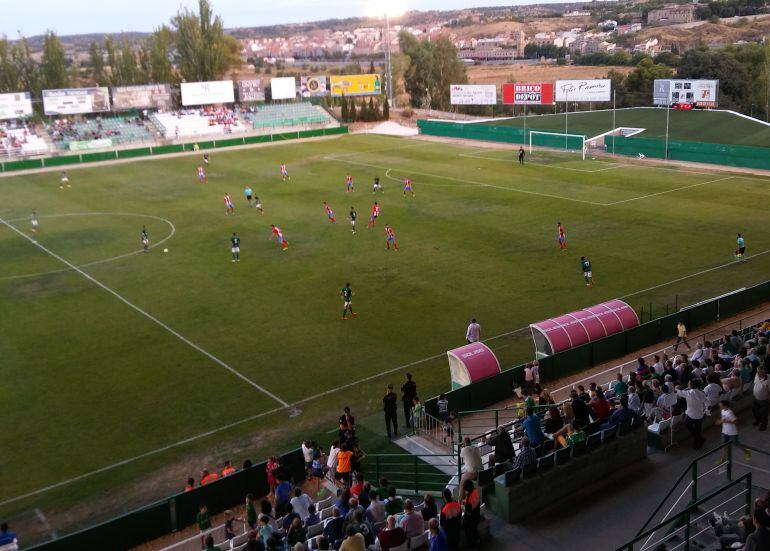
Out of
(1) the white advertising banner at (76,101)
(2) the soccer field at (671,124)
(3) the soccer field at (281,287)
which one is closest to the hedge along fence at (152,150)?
(1) the white advertising banner at (76,101)

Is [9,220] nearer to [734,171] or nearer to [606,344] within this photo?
[606,344]

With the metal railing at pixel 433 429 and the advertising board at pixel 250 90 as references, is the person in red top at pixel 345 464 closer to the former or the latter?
the metal railing at pixel 433 429

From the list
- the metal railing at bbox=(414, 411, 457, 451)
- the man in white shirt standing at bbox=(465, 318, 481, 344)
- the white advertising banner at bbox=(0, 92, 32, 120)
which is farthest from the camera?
the white advertising banner at bbox=(0, 92, 32, 120)

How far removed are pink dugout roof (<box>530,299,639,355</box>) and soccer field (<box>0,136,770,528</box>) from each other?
94.5 inches

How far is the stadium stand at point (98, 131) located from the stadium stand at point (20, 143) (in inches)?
71.2

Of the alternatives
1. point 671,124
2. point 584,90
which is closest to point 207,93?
point 584,90

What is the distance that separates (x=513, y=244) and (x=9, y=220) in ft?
110

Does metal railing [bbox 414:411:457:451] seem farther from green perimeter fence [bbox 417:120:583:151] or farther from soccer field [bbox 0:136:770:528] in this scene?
green perimeter fence [bbox 417:120:583:151]

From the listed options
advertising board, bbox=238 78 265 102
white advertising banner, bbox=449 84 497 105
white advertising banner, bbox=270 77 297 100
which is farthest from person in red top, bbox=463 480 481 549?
advertising board, bbox=238 78 265 102

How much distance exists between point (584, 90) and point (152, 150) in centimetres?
4477

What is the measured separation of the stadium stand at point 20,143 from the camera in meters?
80.1

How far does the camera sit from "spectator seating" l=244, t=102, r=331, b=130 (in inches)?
3903

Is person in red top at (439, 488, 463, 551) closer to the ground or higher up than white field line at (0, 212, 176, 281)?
higher up

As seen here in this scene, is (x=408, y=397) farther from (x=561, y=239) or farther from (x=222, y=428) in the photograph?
(x=561, y=239)
